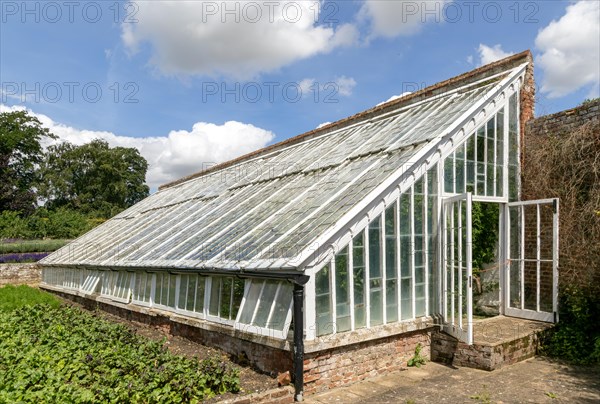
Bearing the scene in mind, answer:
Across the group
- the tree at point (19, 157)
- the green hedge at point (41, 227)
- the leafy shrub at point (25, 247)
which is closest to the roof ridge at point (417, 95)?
the leafy shrub at point (25, 247)

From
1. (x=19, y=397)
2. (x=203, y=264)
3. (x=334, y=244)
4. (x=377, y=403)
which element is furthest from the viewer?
(x=203, y=264)

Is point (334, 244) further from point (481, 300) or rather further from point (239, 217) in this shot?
point (481, 300)

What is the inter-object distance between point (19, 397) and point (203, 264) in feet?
11.0

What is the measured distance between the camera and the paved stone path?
591 centimetres

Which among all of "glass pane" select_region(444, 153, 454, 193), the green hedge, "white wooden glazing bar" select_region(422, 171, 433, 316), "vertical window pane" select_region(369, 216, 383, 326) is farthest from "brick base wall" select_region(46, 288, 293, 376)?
the green hedge

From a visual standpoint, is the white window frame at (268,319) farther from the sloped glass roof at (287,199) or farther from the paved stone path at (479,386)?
the paved stone path at (479,386)

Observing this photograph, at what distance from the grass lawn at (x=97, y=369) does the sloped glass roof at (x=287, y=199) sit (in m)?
Result: 1.64

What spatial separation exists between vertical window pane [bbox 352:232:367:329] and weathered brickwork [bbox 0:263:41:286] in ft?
71.5

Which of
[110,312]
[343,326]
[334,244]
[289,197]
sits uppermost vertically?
[289,197]

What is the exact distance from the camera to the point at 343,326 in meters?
6.53

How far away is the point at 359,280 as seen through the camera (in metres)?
6.74

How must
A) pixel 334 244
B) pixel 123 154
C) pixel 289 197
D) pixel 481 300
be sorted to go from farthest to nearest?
pixel 123 154 → pixel 481 300 → pixel 289 197 → pixel 334 244

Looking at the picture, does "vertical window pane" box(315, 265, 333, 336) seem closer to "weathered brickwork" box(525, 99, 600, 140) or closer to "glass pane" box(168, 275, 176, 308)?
"glass pane" box(168, 275, 176, 308)

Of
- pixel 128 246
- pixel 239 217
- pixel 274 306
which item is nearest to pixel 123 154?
pixel 128 246
